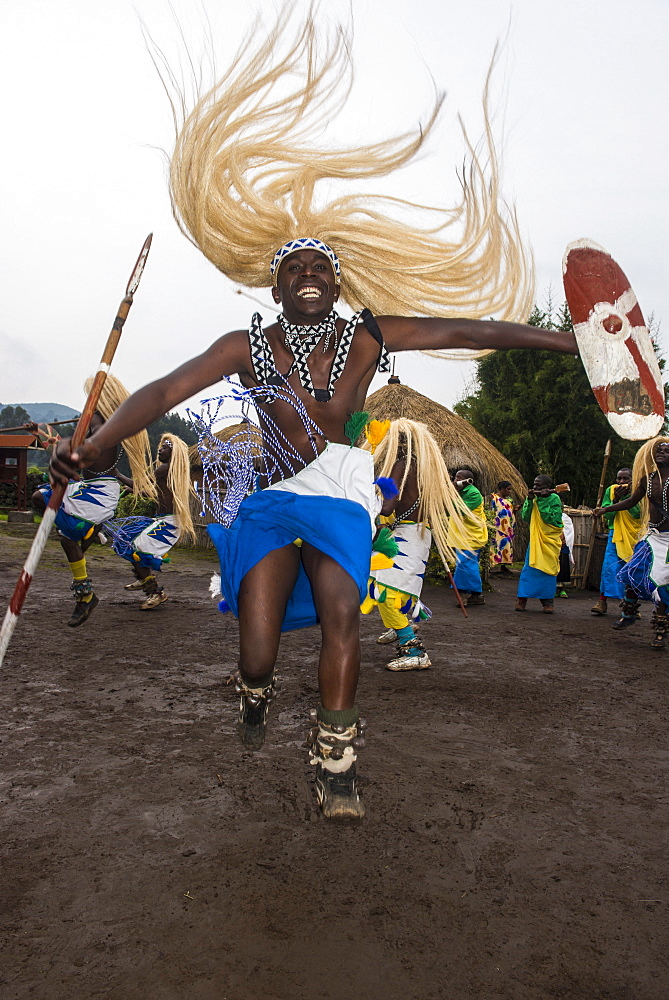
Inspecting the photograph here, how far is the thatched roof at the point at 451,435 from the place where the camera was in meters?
13.3

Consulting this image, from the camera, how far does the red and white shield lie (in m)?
2.89

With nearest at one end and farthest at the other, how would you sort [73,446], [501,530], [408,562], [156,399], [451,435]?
[73,446]
[156,399]
[408,562]
[501,530]
[451,435]

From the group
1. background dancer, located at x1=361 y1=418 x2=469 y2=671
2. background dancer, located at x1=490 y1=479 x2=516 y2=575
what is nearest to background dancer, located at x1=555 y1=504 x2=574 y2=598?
background dancer, located at x1=490 y1=479 x2=516 y2=575

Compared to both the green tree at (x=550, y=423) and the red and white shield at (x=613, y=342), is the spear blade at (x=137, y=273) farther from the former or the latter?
the green tree at (x=550, y=423)

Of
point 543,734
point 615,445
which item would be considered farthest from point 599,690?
point 615,445

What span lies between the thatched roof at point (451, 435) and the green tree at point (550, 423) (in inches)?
213

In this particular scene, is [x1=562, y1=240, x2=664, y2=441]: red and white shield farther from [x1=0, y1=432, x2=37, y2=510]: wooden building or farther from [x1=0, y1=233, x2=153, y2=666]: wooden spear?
[x1=0, y1=432, x2=37, y2=510]: wooden building

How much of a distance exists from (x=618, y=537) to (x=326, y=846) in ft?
23.2

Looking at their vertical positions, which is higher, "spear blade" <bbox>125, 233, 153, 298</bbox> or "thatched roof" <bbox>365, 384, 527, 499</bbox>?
"thatched roof" <bbox>365, 384, 527, 499</bbox>

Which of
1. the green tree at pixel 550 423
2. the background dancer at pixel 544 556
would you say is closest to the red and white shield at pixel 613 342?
the background dancer at pixel 544 556

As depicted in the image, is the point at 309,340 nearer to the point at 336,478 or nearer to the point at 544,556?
the point at 336,478

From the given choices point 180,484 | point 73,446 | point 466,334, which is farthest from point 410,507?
point 73,446

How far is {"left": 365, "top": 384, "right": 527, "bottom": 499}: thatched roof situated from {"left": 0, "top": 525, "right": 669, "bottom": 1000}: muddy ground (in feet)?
27.8

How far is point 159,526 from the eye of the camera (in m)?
7.30
